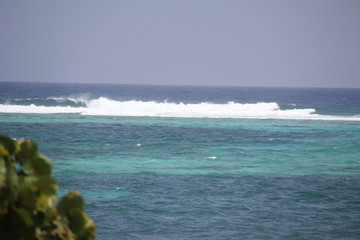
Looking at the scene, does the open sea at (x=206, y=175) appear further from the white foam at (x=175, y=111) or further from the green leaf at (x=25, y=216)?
the green leaf at (x=25, y=216)

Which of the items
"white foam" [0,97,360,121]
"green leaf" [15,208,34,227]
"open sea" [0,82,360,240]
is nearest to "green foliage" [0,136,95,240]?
"green leaf" [15,208,34,227]

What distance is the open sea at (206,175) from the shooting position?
12.0 metres

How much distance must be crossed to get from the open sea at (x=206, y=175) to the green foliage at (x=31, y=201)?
7.70 meters

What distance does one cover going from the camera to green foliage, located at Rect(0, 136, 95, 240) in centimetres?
318

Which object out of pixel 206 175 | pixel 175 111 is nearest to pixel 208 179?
pixel 206 175

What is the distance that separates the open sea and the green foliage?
7698 mm

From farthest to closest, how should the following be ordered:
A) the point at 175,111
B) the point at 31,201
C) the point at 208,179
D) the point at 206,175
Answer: the point at 175,111 → the point at 206,175 → the point at 208,179 → the point at 31,201

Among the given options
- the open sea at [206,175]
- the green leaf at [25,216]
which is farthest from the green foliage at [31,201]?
the open sea at [206,175]

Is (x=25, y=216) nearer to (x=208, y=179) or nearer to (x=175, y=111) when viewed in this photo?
(x=208, y=179)

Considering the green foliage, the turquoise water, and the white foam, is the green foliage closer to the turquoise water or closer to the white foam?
the turquoise water

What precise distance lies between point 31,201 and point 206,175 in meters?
14.6

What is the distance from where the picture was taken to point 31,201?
10.6ft

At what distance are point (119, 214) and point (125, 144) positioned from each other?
13.4 m

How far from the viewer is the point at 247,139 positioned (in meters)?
28.9
